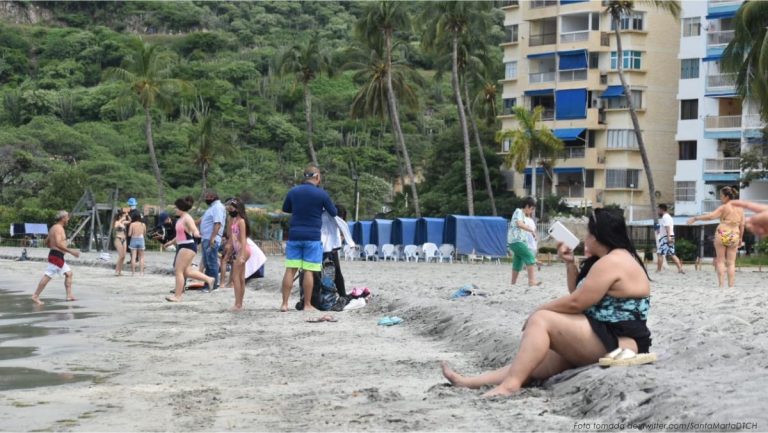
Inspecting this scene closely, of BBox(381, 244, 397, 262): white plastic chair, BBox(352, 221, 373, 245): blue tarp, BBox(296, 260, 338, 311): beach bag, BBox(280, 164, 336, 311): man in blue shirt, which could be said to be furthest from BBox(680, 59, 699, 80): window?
BBox(280, 164, 336, 311): man in blue shirt

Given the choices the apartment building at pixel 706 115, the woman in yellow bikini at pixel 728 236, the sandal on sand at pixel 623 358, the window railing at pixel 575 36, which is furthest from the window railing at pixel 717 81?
the sandal on sand at pixel 623 358

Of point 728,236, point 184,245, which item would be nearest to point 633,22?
point 728,236

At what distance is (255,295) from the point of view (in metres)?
19.1

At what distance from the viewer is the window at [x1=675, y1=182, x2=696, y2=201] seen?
198ft

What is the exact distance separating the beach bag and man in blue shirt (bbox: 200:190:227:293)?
3.27 meters

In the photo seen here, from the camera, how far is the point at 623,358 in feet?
24.4

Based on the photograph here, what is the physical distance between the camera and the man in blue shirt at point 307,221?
14.1 m

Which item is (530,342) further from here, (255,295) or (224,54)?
(224,54)

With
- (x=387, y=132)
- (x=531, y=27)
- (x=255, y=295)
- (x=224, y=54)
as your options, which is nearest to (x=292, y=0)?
(x=224, y=54)

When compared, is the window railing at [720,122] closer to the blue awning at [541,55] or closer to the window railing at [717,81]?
the window railing at [717,81]

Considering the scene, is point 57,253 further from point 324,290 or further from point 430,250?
point 430,250

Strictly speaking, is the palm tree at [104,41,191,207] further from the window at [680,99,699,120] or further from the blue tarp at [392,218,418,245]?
the window at [680,99,699,120]

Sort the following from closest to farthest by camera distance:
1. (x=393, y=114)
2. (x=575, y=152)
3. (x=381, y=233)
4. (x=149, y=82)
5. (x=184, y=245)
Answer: (x=184, y=245) → (x=381, y=233) → (x=393, y=114) → (x=149, y=82) → (x=575, y=152)

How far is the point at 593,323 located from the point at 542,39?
6215cm
